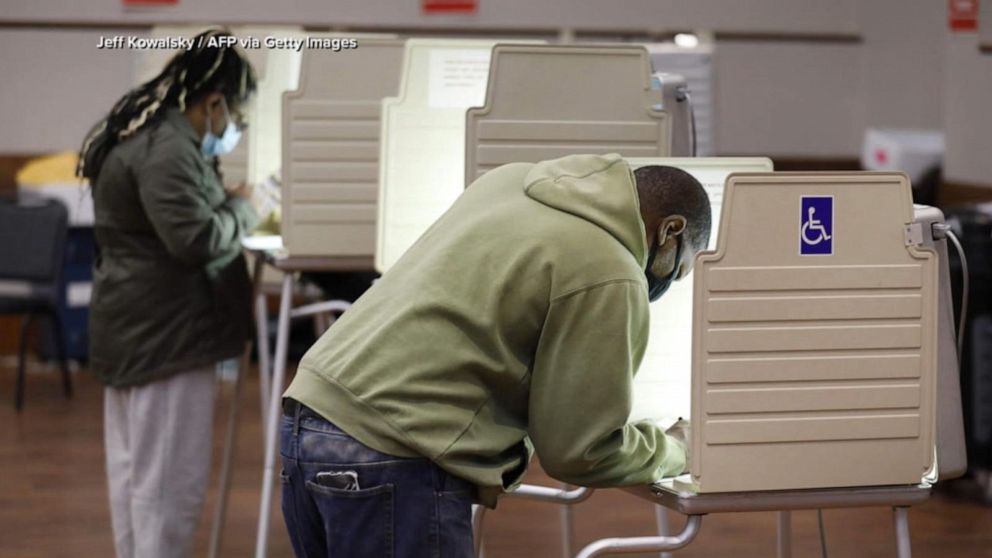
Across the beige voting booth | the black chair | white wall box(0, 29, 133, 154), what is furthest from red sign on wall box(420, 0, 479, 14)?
the beige voting booth

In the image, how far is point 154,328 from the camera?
3375mm

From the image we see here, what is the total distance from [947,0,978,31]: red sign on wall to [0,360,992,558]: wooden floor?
2.74 metres

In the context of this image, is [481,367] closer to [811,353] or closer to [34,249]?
[811,353]

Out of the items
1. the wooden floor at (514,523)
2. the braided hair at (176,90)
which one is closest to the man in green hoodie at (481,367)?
the braided hair at (176,90)

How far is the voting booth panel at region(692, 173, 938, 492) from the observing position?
2041 mm

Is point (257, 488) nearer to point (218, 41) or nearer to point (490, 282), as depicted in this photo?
point (218, 41)

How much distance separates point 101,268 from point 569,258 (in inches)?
72.0

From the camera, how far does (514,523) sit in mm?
4570

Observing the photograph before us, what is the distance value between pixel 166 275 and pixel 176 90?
41cm

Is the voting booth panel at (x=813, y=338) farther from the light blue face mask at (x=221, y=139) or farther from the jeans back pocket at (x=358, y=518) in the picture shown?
the light blue face mask at (x=221, y=139)

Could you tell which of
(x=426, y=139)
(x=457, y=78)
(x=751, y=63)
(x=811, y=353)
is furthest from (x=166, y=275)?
(x=751, y=63)

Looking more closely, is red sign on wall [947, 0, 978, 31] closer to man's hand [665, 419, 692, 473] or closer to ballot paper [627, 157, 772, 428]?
ballot paper [627, 157, 772, 428]

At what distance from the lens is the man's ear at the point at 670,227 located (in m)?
2.03

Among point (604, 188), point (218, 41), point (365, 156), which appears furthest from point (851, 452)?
point (218, 41)
